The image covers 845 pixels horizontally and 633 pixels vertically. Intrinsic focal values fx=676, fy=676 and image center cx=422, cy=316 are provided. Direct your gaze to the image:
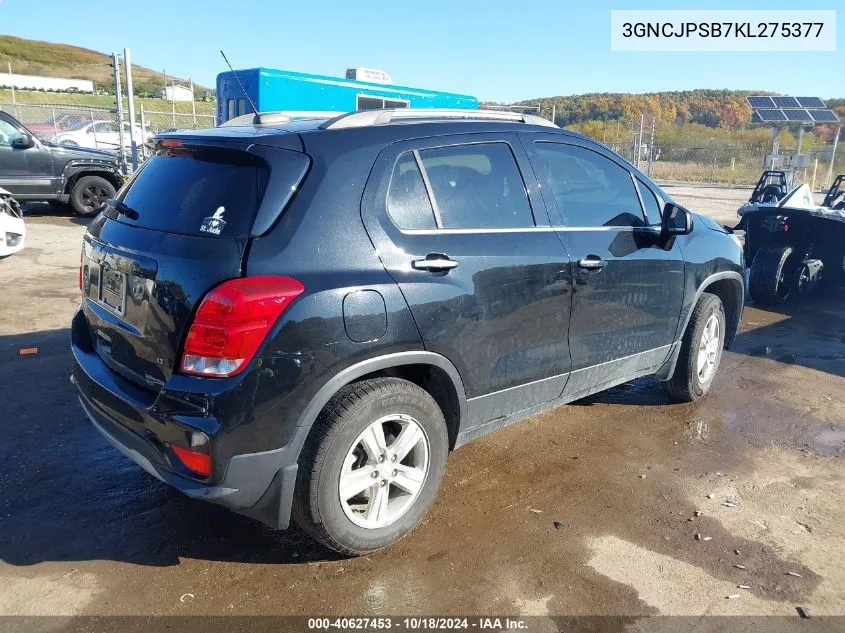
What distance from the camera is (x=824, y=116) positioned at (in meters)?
19.6

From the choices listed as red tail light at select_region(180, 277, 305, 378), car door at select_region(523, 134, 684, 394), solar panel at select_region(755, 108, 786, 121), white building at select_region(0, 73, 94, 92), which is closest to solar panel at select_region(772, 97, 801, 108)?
solar panel at select_region(755, 108, 786, 121)

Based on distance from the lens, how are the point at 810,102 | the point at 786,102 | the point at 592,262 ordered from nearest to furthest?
1. the point at 592,262
2. the point at 786,102
3. the point at 810,102

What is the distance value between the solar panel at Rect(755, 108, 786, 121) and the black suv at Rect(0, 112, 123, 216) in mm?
16992

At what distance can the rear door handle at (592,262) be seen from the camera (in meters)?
3.58

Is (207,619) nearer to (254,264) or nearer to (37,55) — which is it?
(254,264)

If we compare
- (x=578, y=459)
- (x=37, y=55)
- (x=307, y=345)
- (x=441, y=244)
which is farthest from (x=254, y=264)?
(x=37, y=55)

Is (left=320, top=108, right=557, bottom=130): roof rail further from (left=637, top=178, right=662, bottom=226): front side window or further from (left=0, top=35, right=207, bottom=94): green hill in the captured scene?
(left=0, top=35, right=207, bottom=94): green hill

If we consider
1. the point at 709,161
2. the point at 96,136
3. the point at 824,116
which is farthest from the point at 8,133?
the point at 709,161

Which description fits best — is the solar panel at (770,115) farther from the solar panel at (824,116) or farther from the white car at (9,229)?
the white car at (9,229)

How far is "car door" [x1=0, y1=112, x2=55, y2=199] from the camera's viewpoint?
39.5 ft

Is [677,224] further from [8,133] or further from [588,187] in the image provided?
[8,133]

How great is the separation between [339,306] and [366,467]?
2.45 ft

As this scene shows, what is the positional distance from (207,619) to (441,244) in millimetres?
1792

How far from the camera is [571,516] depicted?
11.1ft
